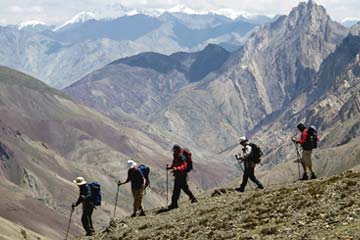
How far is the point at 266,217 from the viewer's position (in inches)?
1238

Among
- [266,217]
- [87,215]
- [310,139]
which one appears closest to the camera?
[266,217]

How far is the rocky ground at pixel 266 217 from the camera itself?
26781 millimetres

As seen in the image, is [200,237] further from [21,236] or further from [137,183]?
[21,236]

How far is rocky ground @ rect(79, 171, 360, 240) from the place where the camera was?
87.9 feet

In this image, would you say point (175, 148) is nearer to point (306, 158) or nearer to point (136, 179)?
point (136, 179)

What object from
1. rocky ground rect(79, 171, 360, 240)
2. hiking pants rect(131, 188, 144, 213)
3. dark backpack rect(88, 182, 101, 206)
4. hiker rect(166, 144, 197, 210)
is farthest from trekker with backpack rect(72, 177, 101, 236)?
hiker rect(166, 144, 197, 210)

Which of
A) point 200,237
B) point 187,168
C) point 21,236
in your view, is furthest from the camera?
point 21,236

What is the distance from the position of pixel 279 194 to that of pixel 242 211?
316cm

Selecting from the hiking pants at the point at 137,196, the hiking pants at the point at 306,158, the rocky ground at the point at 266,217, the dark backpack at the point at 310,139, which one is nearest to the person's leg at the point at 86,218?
the rocky ground at the point at 266,217

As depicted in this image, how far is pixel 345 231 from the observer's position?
24359 millimetres

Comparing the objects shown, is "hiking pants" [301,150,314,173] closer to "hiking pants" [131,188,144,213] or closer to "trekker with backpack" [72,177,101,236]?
"hiking pants" [131,188,144,213]

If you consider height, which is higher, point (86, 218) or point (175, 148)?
Answer: point (175, 148)

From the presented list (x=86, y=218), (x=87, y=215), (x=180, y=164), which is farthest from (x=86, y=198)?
(x=180, y=164)

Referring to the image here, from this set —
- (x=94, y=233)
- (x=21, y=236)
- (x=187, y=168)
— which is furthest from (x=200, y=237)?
(x=21, y=236)
